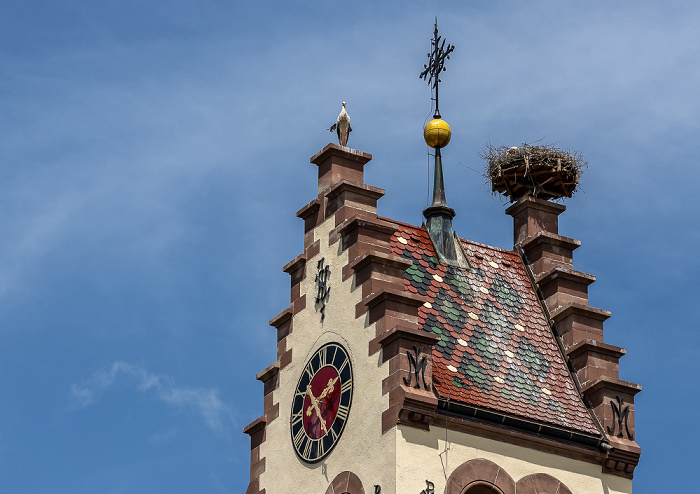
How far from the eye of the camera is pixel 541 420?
38906 mm

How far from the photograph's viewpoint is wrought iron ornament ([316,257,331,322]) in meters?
40.6

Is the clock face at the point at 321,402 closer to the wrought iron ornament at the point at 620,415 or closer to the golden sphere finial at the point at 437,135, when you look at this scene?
the wrought iron ornament at the point at 620,415

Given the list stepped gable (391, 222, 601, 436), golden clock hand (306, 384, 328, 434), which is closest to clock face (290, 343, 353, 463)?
golden clock hand (306, 384, 328, 434)

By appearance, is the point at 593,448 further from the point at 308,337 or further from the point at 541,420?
the point at 308,337

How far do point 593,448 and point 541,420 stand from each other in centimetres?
121

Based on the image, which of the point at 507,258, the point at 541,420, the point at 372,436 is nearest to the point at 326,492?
the point at 372,436

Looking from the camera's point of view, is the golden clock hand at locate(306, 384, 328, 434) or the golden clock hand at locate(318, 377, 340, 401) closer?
the golden clock hand at locate(306, 384, 328, 434)

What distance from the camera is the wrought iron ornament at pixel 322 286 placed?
40625 millimetres

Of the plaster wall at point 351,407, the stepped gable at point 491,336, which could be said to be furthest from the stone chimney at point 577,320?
the plaster wall at point 351,407

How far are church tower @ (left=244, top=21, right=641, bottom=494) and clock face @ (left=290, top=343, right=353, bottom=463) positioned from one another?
0.04 meters

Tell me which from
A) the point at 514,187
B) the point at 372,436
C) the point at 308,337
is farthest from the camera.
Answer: the point at 514,187

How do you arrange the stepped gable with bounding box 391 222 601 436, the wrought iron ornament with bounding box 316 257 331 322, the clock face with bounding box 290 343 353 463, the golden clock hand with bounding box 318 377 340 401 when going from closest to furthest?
the clock face with bounding box 290 343 353 463 < the stepped gable with bounding box 391 222 601 436 < the golden clock hand with bounding box 318 377 340 401 < the wrought iron ornament with bounding box 316 257 331 322

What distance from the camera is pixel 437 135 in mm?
44188

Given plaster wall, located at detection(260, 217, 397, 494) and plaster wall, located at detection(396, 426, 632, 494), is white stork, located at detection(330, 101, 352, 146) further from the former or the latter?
plaster wall, located at detection(396, 426, 632, 494)
